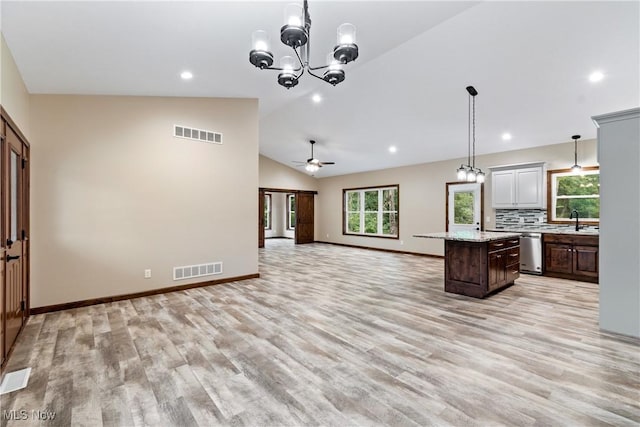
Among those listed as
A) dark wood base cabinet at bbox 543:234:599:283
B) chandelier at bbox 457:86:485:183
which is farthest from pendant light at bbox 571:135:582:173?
chandelier at bbox 457:86:485:183

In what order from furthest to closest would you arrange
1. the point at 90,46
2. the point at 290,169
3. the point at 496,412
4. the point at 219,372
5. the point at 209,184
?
1. the point at 290,169
2. the point at 209,184
3. the point at 90,46
4. the point at 219,372
5. the point at 496,412

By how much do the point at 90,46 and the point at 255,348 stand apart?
11.2ft

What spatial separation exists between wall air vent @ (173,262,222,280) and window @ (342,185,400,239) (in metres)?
6.20

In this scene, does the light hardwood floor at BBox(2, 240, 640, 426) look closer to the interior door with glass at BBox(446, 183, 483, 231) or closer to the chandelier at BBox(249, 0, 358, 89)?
the chandelier at BBox(249, 0, 358, 89)

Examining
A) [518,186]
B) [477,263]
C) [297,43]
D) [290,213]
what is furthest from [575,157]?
[290,213]

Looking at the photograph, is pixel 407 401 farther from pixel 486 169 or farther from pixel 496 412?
pixel 486 169

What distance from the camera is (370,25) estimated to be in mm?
3404

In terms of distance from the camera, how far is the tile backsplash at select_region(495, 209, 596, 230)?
657 cm

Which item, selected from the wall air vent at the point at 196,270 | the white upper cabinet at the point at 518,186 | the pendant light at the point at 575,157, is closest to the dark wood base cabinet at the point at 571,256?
the white upper cabinet at the point at 518,186

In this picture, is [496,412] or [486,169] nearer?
[496,412]

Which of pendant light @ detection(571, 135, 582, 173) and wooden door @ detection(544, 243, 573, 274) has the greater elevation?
pendant light @ detection(571, 135, 582, 173)

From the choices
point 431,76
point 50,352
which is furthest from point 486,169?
point 50,352

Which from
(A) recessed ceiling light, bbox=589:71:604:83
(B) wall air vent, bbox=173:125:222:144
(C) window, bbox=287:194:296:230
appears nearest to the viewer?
(A) recessed ceiling light, bbox=589:71:604:83
